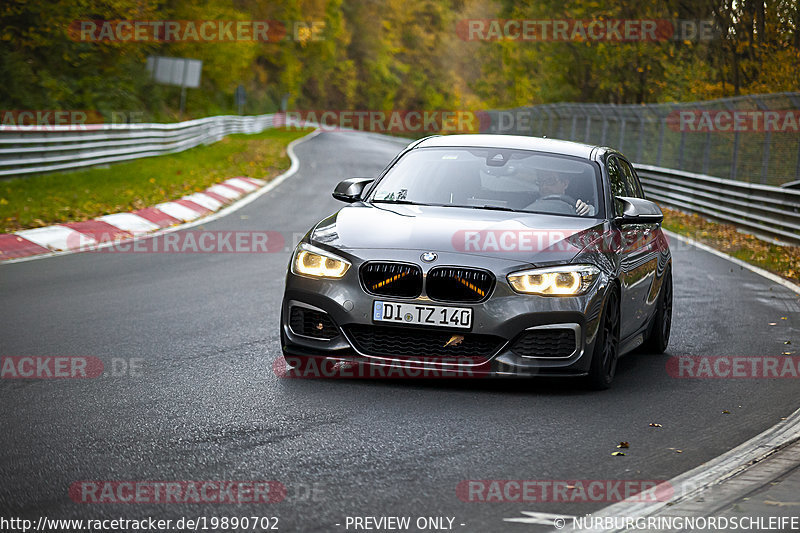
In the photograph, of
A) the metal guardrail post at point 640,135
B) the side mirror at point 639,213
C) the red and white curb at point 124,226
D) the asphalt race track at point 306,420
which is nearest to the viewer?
the asphalt race track at point 306,420

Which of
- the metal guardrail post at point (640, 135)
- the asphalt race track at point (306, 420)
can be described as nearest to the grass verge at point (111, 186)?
the asphalt race track at point (306, 420)

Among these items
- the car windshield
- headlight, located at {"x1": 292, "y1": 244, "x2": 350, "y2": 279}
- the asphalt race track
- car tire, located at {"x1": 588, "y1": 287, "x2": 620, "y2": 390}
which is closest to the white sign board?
the asphalt race track

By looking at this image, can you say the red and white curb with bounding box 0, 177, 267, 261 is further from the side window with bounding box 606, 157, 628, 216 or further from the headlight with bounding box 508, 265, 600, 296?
the headlight with bounding box 508, 265, 600, 296

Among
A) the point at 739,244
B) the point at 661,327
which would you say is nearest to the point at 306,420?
the point at 661,327

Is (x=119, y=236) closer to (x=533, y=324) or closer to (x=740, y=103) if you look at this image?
(x=533, y=324)

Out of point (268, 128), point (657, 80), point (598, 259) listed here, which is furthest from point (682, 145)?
point (268, 128)

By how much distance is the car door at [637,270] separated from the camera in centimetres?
758

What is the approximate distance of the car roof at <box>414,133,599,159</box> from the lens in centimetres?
822

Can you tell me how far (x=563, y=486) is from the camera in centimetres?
486

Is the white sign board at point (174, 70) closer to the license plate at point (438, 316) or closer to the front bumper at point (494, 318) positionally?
the front bumper at point (494, 318)

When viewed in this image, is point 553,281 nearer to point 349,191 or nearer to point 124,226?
point 349,191

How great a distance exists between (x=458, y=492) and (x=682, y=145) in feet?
77.1

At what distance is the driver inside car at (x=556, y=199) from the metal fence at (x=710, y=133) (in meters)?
12.9

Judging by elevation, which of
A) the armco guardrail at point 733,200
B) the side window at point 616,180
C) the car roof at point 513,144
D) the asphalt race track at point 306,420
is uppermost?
the car roof at point 513,144
